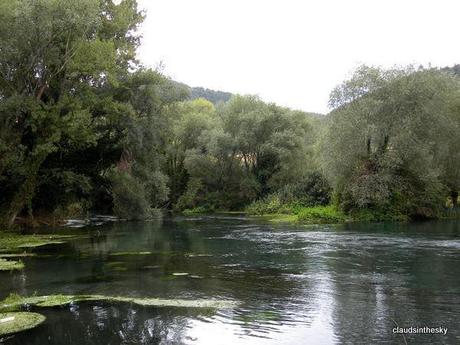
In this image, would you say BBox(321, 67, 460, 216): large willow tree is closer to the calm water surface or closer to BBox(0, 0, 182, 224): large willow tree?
the calm water surface

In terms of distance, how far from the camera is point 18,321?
36.2 ft

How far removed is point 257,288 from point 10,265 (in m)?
10.9

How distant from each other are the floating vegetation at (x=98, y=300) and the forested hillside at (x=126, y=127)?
22.2 m

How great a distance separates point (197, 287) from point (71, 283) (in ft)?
14.8

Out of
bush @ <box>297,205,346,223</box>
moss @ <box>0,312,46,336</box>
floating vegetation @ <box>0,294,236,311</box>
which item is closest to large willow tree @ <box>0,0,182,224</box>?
bush @ <box>297,205,346,223</box>

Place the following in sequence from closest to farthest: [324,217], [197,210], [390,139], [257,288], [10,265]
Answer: [257,288]
[10,265]
[390,139]
[324,217]
[197,210]

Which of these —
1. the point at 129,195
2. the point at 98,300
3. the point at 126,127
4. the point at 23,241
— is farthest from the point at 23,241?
the point at 98,300

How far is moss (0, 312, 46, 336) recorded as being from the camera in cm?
1052

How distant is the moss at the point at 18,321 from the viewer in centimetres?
1052

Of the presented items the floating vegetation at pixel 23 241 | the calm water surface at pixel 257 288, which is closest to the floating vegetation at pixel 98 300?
the calm water surface at pixel 257 288

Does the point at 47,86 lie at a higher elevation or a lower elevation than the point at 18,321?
higher

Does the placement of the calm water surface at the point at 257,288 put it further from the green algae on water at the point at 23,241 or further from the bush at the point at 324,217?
the bush at the point at 324,217

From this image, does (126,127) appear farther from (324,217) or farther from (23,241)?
(324,217)

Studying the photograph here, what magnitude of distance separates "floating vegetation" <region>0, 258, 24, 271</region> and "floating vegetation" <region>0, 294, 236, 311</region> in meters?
5.71
